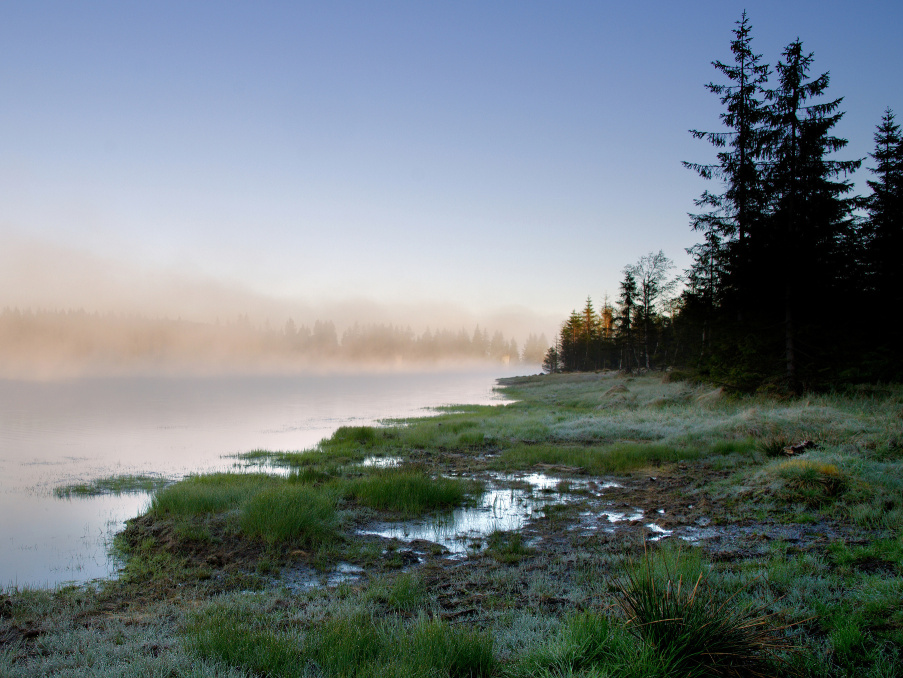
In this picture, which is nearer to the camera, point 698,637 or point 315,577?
point 698,637

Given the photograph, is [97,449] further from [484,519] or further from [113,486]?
[484,519]

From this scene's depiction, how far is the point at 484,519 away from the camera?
10.3 metres

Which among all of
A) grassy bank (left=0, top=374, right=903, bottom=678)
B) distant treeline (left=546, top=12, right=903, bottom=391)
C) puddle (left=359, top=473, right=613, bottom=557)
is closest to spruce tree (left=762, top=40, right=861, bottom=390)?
distant treeline (left=546, top=12, right=903, bottom=391)

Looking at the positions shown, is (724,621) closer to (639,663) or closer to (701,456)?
(639,663)

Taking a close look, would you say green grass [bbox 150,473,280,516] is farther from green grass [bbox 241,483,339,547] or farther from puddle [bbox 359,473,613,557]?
puddle [bbox 359,473,613,557]

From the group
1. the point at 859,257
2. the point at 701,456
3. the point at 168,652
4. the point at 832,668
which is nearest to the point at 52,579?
the point at 168,652

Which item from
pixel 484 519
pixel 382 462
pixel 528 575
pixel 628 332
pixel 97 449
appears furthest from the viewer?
pixel 628 332

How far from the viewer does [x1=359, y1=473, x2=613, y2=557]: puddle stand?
9.21m

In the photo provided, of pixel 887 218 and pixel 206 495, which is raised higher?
pixel 887 218

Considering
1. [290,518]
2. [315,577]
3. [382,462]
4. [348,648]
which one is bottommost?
[382,462]

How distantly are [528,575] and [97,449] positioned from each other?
20498 mm

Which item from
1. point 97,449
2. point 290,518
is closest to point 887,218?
point 290,518

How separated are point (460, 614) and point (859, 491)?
8.20 metres

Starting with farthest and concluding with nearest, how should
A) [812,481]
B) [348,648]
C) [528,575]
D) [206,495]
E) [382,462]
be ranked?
[382,462]
[206,495]
[812,481]
[528,575]
[348,648]
